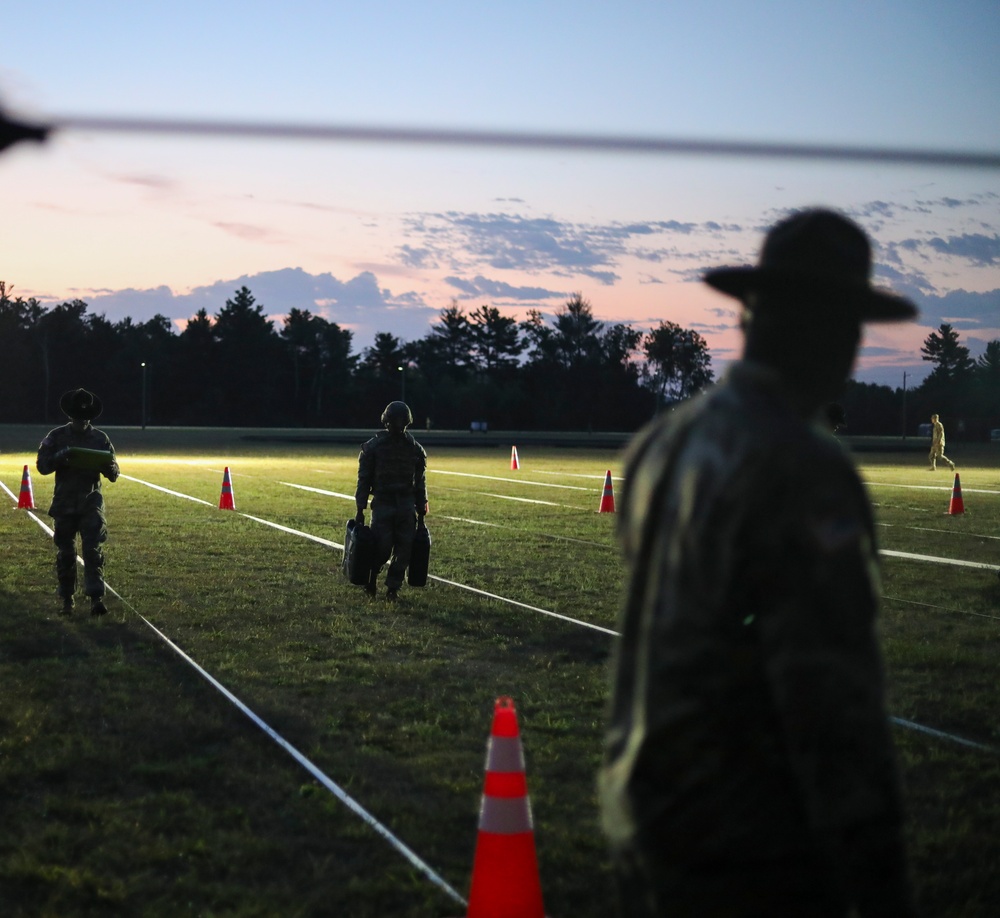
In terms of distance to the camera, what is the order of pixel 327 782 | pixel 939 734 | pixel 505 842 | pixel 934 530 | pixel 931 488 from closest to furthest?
pixel 505 842, pixel 327 782, pixel 939 734, pixel 934 530, pixel 931 488

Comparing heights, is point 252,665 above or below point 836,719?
below

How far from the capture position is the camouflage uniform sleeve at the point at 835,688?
68.3 inches

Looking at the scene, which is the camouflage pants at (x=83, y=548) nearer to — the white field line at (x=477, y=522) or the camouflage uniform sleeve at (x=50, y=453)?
the camouflage uniform sleeve at (x=50, y=453)

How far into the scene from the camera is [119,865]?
4.83 meters

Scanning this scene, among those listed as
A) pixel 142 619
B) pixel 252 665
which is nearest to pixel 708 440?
pixel 252 665

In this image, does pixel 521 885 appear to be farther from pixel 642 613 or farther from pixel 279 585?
pixel 279 585

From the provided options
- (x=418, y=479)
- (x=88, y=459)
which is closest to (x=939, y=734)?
(x=418, y=479)

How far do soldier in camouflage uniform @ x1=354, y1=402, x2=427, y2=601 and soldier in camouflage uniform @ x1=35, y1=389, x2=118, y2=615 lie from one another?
2.38m

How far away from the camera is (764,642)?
178 cm

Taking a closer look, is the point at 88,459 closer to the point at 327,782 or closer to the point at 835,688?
the point at 327,782

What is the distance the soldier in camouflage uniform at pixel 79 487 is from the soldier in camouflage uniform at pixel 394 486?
2378mm

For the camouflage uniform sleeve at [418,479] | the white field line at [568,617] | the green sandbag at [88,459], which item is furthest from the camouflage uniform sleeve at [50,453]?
the white field line at [568,617]

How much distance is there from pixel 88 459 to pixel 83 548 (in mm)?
905

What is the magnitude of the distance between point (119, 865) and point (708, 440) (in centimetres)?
392
